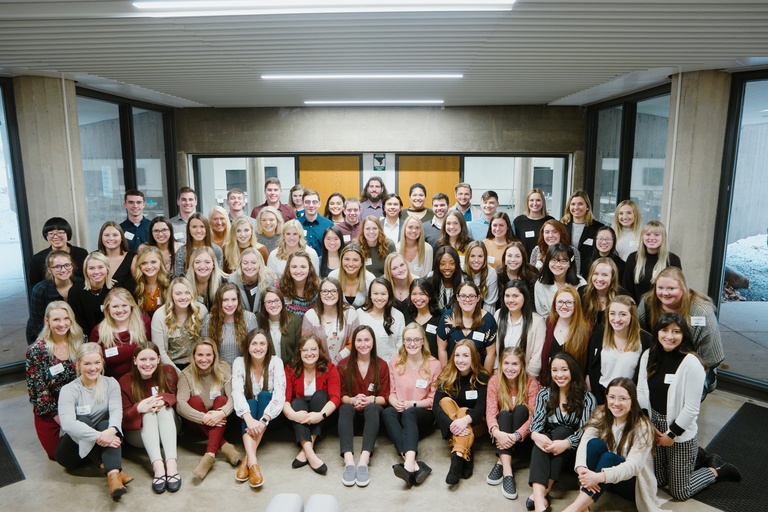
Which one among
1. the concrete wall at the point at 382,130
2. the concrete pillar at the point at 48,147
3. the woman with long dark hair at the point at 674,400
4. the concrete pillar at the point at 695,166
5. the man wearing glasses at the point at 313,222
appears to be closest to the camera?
the woman with long dark hair at the point at 674,400

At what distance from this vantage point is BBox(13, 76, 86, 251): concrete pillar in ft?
17.1

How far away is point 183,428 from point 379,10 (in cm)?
355


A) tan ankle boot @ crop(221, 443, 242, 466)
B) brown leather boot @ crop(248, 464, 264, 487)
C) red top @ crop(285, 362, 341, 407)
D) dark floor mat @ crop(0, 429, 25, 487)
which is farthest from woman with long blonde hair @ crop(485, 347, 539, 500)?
dark floor mat @ crop(0, 429, 25, 487)

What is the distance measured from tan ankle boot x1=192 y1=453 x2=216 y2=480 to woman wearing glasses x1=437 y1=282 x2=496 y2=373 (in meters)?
1.88

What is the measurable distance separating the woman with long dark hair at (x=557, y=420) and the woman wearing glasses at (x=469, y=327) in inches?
24.3

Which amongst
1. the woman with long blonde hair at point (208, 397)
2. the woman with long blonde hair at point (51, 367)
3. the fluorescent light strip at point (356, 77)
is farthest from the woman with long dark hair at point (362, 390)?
the fluorescent light strip at point (356, 77)

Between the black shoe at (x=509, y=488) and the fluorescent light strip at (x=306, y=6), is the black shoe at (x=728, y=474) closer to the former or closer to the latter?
the black shoe at (x=509, y=488)

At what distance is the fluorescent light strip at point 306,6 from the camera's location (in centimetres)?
291

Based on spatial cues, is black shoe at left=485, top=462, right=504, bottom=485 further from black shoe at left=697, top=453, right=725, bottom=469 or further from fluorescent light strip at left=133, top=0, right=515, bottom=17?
fluorescent light strip at left=133, top=0, right=515, bottom=17

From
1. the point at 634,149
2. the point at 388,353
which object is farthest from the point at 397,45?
the point at 634,149

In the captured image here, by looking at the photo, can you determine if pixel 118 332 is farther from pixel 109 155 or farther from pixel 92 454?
pixel 109 155

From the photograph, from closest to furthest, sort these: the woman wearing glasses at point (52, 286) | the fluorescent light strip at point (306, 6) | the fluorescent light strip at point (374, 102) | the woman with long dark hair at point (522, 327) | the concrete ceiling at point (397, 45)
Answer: the fluorescent light strip at point (306, 6) < the concrete ceiling at point (397, 45) < the woman with long dark hair at point (522, 327) < the woman wearing glasses at point (52, 286) < the fluorescent light strip at point (374, 102)

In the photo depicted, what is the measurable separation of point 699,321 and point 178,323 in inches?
152

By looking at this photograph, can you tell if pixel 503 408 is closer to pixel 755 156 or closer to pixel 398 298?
pixel 398 298
